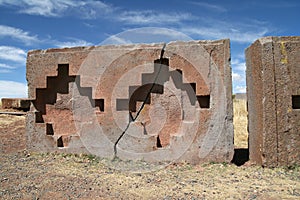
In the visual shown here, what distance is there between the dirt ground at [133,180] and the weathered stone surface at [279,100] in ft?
0.86

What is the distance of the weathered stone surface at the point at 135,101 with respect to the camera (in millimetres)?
4887

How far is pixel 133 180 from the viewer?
418 centimetres

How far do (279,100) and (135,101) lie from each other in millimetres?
2348

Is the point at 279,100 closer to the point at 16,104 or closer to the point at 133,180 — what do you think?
the point at 133,180

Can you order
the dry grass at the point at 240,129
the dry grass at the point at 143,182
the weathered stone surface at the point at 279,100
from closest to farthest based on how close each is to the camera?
the dry grass at the point at 143,182 < the weathered stone surface at the point at 279,100 < the dry grass at the point at 240,129

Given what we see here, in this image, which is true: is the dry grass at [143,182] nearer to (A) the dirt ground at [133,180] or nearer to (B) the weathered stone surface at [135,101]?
(A) the dirt ground at [133,180]

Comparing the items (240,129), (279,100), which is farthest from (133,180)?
(240,129)

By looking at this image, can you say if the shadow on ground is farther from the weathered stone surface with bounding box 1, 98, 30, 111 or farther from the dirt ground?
the weathered stone surface with bounding box 1, 98, 30, 111

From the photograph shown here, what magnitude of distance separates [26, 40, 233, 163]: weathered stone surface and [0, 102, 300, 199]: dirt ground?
310 millimetres

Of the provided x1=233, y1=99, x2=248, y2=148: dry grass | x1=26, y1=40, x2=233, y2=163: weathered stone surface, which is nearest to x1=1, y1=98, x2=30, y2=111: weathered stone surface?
Answer: x1=26, y1=40, x2=233, y2=163: weathered stone surface

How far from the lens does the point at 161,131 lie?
5.41 metres

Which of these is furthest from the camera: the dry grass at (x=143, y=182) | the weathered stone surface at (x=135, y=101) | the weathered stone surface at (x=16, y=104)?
the weathered stone surface at (x=16, y=104)

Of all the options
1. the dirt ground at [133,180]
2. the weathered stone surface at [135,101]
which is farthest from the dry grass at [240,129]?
the dirt ground at [133,180]

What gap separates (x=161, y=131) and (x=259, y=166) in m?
1.70
